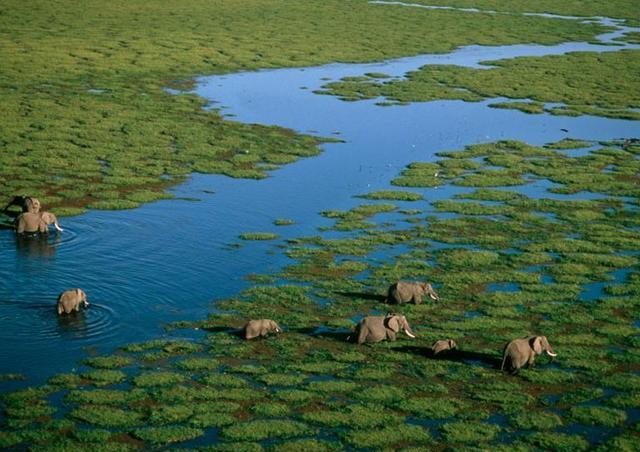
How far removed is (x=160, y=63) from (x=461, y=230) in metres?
35.6

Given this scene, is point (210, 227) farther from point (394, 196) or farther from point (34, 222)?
point (394, 196)

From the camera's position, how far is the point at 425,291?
25.9 metres

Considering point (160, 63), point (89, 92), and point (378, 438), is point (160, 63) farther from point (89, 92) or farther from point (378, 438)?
point (378, 438)

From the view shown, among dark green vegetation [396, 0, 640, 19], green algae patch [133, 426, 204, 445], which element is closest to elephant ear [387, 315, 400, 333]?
green algae patch [133, 426, 204, 445]

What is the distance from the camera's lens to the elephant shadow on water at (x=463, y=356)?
22484 mm

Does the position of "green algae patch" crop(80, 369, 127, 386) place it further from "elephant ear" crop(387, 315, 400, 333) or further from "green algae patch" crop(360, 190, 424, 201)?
"green algae patch" crop(360, 190, 424, 201)

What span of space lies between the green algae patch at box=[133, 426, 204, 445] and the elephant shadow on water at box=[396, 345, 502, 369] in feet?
19.4

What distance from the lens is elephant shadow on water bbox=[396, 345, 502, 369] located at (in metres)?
22.5

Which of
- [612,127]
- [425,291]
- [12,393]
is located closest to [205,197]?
[425,291]

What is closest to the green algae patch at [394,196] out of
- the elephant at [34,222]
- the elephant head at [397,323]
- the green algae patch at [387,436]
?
the elephant at [34,222]

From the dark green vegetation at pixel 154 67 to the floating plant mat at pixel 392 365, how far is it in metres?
10.4

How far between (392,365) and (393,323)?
47.4 inches

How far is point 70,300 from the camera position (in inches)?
950

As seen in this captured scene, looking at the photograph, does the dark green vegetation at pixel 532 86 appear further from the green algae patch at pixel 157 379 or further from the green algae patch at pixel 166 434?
the green algae patch at pixel 166 434
